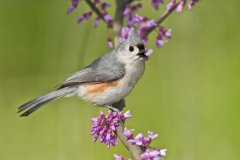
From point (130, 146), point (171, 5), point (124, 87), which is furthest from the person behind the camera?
point (171, 5)

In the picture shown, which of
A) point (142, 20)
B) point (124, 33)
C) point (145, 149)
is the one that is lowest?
point (145, 149)

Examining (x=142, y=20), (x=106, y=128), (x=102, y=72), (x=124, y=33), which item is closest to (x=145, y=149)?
(x=106, y=128)

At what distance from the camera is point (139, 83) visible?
5.52 metres

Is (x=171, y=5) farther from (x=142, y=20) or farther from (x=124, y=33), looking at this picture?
(x=124, y=33)

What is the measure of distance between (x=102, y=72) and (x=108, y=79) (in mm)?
51

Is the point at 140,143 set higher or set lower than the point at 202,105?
lower

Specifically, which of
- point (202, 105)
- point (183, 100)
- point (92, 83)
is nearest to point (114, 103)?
A: point (92, 83)

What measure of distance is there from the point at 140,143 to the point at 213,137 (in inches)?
77.7

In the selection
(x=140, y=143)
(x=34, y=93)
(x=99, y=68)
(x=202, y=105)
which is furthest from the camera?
(x=34, y=93)

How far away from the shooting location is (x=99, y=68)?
11.2ft

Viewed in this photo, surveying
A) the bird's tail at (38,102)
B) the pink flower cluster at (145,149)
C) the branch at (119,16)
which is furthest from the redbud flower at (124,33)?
the pink flower cluster at (145,149)

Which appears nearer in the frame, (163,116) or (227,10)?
(163,116)

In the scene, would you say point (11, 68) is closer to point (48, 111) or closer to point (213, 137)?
point (48, 111)

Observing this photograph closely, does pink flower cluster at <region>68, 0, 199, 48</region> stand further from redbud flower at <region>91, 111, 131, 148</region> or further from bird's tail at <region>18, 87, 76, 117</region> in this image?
redbud flower at <region>91, 111, 131, 148</region>
